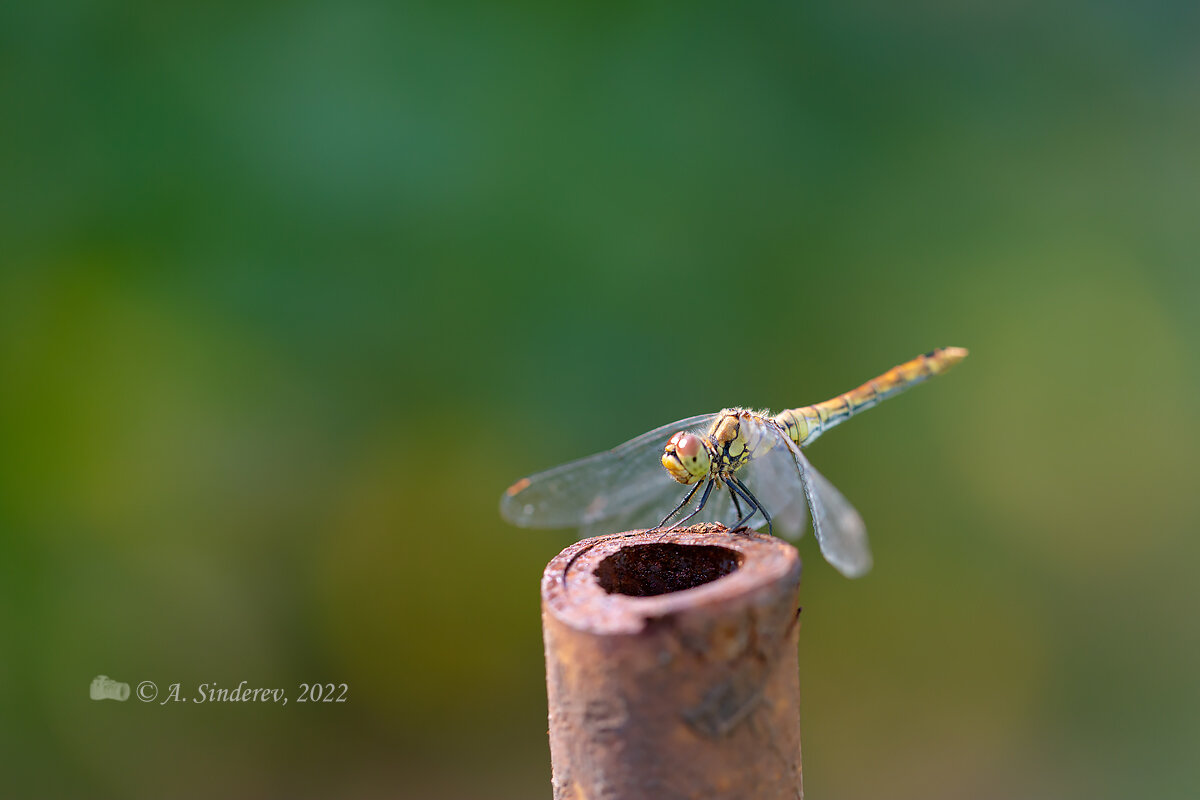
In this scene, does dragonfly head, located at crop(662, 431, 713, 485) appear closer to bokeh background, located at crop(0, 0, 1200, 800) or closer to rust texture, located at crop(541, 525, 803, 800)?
rust texture, located at crop(541, 525, 803, 800)

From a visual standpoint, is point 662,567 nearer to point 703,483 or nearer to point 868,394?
point 703,483

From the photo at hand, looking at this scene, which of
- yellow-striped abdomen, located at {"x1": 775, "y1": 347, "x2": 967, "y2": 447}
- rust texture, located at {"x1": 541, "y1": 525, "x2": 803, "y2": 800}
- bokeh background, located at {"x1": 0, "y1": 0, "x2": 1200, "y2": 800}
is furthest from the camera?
bokeh background, located at {"x1": 0, "y1": 0, "x2": 1200, "y2": 800}

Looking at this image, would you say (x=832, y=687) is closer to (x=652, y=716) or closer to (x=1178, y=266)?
(x=1178, y=266)

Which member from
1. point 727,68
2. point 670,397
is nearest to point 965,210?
point 727,68

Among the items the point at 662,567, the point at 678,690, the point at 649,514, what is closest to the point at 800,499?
the point at 649,514

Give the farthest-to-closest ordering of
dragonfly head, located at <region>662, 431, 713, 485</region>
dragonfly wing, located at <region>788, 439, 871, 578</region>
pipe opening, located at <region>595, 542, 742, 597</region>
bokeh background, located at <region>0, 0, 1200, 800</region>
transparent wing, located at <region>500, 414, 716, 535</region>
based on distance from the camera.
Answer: bokeh background, located at <region>0, 0, 1200, 800</region> → transparent wing, located at <region>500, 414, 716, 535</region> → dragonfly head, located at <region>662, 431, 713, 485</region> → dragonfly wing, located at <region>788, 439, 871, 578</region> → pipe opening, located at <region>595, 542, 742, 597</region>

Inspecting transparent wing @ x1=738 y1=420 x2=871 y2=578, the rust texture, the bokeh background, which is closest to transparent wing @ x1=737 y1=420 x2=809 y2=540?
transparent wing @ x1=738 y1=420 x2=871 y2=578

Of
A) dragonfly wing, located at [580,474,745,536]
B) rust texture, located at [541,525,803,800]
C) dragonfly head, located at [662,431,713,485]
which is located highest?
dragonfly wing, located at [580,474,745,536]

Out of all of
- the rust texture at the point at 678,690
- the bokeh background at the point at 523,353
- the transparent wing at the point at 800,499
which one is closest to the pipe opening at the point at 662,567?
the rust texture at the point at 678,690
